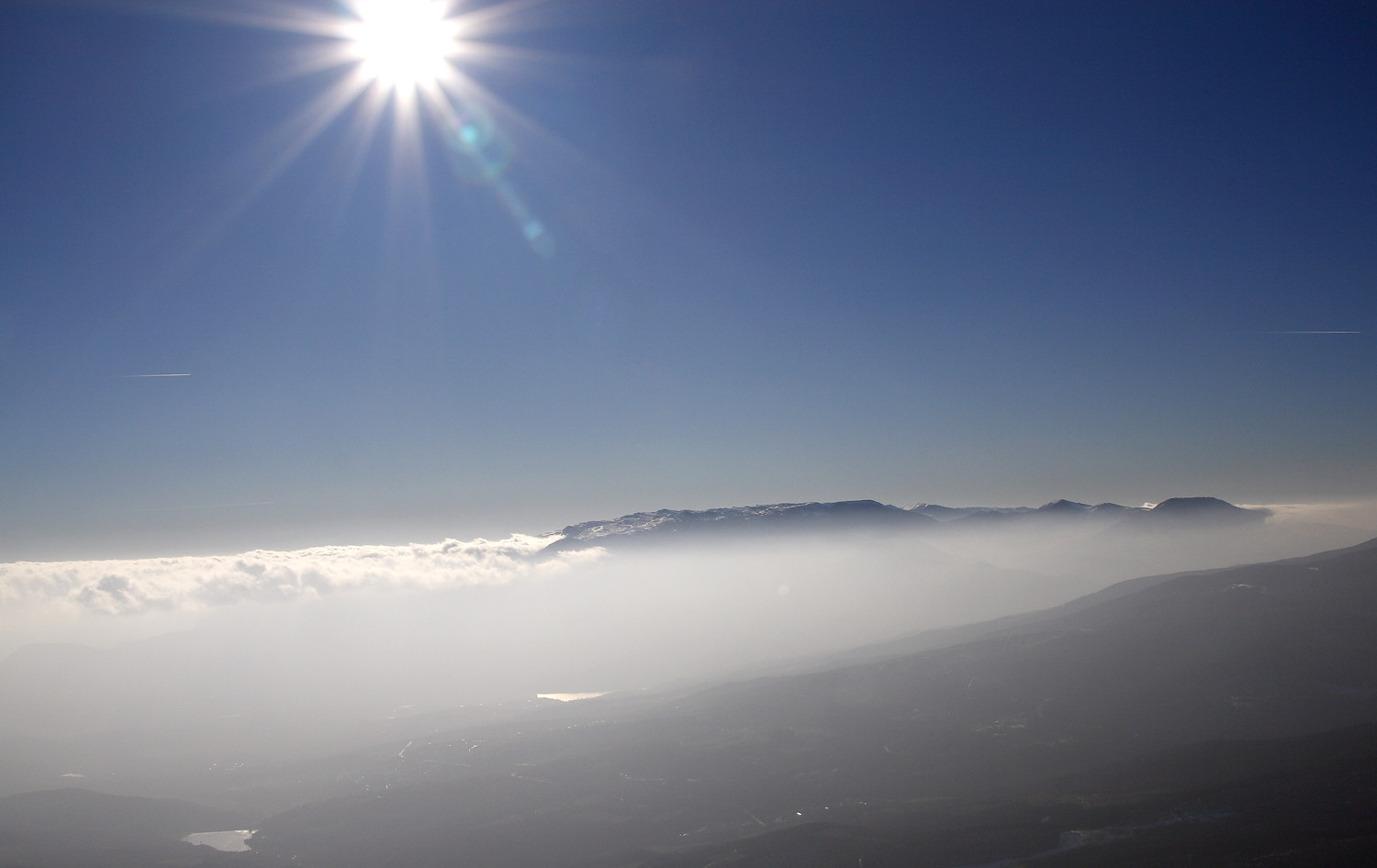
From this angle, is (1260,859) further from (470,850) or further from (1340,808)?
(470,850)

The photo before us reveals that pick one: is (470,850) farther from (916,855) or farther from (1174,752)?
(1174,752)

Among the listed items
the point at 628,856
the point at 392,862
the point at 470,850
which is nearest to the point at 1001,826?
the point at 628,856

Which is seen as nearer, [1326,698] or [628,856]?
[628,856]

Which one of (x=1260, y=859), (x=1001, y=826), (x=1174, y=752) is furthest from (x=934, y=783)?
(x=1260, y=859)

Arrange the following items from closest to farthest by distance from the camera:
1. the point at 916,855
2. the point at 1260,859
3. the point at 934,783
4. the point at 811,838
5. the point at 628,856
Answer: the point at 1260,859
the point at 916,855
the point at 811,838
the point at 628,856
the point at 934,783

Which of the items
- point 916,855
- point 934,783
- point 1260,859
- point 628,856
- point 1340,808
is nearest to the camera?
point 1260,859

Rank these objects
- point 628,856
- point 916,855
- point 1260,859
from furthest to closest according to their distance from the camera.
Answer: point 628,856
point 916,855
point 1260,859

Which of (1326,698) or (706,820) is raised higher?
(1326,698)

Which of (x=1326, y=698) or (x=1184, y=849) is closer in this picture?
(x=1184, y=849)

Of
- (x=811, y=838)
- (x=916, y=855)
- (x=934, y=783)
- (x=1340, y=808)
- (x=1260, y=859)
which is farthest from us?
(x=934, y=783)
